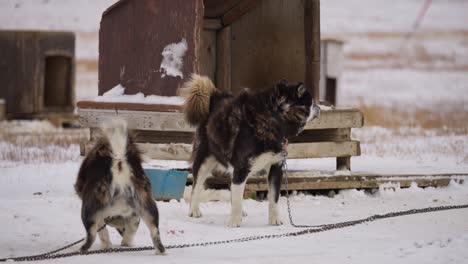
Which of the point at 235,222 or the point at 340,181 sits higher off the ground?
the point at 340,181

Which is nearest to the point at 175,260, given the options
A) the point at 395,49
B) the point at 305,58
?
the point at 305,58

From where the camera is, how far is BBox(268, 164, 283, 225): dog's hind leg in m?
10.5

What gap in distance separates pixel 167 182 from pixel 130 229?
306 centimetres

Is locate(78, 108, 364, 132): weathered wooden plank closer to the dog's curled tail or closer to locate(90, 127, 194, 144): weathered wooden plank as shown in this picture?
locate(90, 127, 194, 144): weathered wooden plank

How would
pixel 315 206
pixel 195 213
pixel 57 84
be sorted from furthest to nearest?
pixel 57 84 → pixel 315 206 → pixel 195 213

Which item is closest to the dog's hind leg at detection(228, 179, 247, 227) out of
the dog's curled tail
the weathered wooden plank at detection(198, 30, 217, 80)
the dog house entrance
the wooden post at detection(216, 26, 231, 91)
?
the dog's curled tail

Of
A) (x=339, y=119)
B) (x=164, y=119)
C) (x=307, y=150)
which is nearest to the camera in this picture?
(x=164, y=119)

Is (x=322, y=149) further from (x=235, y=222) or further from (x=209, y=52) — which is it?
(x=209, y=52)

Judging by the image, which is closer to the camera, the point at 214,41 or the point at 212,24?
the point at 212,24

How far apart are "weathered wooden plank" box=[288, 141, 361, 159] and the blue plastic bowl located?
5.76 ft

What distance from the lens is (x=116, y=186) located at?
316 inches

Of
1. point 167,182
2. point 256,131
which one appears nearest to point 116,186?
point 256,131

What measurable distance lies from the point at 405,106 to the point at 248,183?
19187 mm

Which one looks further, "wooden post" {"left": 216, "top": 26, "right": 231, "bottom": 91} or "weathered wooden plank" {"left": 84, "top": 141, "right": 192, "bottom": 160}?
"wooden post" {"left": 216, "top": 26, "right": 231, "bottom": 91}
